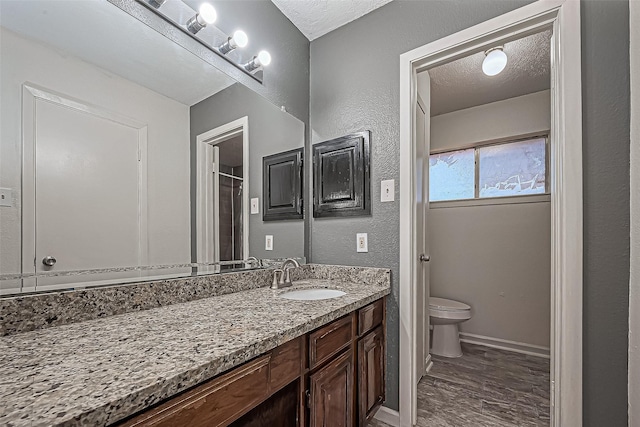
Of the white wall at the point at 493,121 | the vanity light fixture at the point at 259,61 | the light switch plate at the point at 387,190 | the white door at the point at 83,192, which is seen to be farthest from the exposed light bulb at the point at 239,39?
the white wall at the point at 493,121

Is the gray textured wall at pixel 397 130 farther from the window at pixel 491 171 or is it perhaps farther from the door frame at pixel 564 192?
the window at pixel 491 171

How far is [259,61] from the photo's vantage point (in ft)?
5.43

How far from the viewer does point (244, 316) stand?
1.00m

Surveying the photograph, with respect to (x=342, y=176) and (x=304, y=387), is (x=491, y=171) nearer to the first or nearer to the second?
(x=342, y=176)

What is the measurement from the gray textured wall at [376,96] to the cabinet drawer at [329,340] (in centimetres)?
53

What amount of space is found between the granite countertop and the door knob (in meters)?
0.19

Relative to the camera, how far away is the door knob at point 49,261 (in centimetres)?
87

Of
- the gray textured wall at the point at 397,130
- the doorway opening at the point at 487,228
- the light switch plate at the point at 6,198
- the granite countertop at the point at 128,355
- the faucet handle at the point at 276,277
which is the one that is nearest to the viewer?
the granite countertop at the point at 128,355

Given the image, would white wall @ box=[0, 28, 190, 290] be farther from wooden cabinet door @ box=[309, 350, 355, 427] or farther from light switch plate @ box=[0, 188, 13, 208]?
wooden cabinet door @ box=[309, 350, 355, 427]

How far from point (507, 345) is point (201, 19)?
11.5 feet

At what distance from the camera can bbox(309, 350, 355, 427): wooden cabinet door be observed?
1.05 meters

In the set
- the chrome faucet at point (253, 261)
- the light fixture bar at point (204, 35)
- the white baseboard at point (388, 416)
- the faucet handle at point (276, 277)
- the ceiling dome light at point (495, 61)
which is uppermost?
the ceiling dome light at point (495, 61)

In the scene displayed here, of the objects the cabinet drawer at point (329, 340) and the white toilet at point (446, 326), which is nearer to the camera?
the cabinet drawer at point (329, 340)

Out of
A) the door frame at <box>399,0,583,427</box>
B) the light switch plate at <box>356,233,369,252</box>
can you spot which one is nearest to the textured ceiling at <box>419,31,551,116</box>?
the door frame at <box>399,0,583,427</box>
